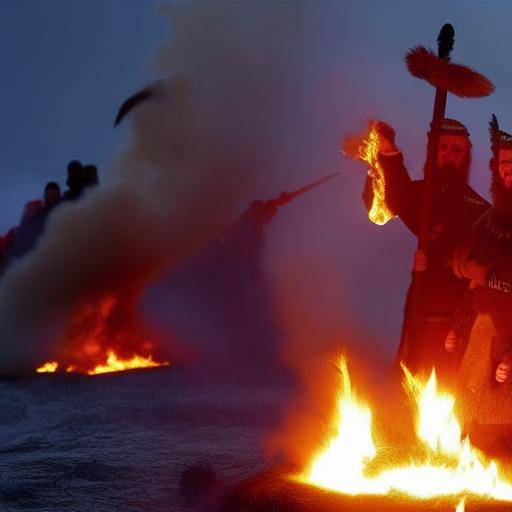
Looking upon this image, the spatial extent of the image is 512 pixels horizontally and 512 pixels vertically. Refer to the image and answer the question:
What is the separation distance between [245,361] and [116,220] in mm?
3142

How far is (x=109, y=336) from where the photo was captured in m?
12.2

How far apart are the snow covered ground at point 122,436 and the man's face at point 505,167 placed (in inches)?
107

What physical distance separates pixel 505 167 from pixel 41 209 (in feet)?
33.9

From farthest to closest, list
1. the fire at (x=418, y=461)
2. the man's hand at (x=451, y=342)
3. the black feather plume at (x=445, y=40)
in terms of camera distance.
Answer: the man's hand at (x=451, y=342), the black feather plume at (x=445, y=40), the fire at (x=418, y=461)

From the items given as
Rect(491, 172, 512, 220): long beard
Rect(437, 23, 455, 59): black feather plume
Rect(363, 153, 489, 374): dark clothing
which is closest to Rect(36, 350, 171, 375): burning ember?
Rect(363, 153, 489, 374): dark clothing

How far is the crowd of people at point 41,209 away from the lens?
13.1 meters

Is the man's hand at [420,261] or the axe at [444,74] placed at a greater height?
the axe at [444,74]

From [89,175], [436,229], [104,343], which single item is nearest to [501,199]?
[436,229]

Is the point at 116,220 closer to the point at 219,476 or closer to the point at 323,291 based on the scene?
the point at 323,291

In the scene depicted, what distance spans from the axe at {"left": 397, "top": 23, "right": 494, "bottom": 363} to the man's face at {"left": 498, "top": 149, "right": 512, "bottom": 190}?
1.33 feet

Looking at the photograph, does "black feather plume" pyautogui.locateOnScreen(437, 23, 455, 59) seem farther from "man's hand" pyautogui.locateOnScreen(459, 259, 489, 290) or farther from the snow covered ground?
the snow covered ground

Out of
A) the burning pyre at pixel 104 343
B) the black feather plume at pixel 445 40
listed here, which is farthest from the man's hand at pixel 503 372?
the burning pyre at pixel 104 343

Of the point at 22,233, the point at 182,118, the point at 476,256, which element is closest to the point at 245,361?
the point at 182,118

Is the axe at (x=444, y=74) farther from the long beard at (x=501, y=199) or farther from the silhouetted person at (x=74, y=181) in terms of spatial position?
the silhouetted person at (x=74, y=181)
